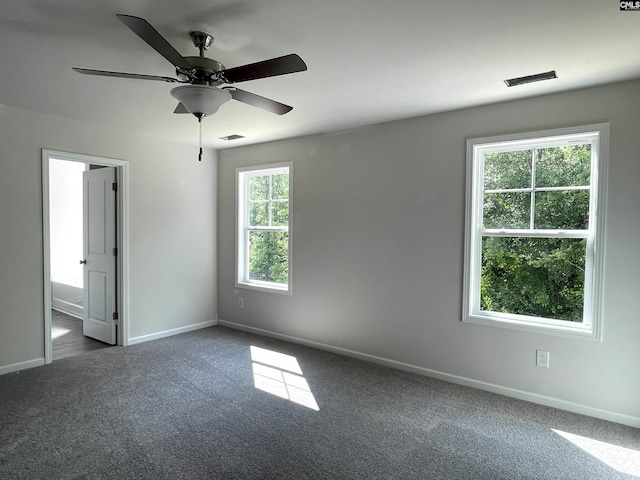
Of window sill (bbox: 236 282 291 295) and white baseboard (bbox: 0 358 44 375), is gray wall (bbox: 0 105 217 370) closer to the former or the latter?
white baseboard (bbox: 0 358 44 375)

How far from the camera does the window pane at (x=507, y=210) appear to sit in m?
3.20

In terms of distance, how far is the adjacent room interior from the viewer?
215 centimetres

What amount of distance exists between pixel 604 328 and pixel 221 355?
3.45 m

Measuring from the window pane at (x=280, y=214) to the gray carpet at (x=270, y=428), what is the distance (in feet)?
6.04

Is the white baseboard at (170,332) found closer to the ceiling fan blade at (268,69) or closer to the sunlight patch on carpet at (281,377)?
the sunlight patch on carpet at (281,377)

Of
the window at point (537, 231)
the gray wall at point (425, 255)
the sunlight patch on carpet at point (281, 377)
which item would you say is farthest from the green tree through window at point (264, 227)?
the window at point (537, 231)

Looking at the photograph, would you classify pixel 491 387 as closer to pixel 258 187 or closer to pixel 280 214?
pixel 280 214

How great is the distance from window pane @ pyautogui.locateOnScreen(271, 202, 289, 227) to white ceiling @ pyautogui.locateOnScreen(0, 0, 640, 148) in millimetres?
1604

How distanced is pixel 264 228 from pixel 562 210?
3.27m

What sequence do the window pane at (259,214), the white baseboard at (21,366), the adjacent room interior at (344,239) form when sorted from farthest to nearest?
the window pane at (259,214), the white baseboard at (21,366), the adjacent room interior at (344,239)

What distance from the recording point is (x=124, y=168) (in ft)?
14.2

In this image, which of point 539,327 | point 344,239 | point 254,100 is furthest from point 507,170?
point 254,100

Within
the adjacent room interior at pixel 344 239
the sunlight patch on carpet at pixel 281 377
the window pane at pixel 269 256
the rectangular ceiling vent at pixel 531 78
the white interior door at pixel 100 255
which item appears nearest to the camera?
the adjacent room interior at pixel 344 239

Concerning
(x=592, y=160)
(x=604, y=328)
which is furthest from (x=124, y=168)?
(x=604, y=328)
